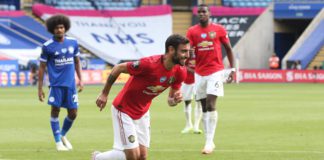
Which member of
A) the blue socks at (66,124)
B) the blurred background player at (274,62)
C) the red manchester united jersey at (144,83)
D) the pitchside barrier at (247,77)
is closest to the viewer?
the red manchester united jersey at (144,83)

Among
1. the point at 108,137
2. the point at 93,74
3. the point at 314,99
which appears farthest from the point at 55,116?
the point at 93,74

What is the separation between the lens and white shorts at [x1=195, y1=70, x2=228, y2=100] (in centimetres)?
1605

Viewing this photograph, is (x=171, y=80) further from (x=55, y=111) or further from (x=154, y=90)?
(x=55, y=111)

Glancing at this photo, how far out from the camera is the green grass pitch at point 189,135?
14.9 metres

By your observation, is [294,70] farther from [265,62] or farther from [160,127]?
[160,127]

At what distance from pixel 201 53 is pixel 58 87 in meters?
2.63

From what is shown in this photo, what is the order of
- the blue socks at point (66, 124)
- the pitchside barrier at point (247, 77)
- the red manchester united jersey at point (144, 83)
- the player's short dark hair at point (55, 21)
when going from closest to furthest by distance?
the red manchester united jersey at point (144, 83), the player's short dark hair at point (55, 21), the blue socks at point (66, 124), the pitchside barrier at point (247, 77)

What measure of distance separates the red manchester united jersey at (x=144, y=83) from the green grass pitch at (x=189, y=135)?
118 inches

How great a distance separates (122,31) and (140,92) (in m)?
49.3

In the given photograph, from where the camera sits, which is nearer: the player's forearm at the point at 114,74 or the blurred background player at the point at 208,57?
the player's forearm at the point at 114,74

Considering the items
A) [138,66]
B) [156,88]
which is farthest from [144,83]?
[138,66]

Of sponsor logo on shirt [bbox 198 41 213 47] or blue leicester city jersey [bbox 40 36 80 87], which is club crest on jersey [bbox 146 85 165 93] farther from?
sponsor logo on shirt [bbox 198 41 213 47]

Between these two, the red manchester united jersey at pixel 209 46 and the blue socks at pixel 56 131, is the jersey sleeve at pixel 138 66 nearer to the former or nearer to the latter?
the blue socks at pixel 56 131

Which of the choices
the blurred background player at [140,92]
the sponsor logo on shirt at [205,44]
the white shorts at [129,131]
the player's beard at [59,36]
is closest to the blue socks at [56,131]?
the player's beard at [59,36]
